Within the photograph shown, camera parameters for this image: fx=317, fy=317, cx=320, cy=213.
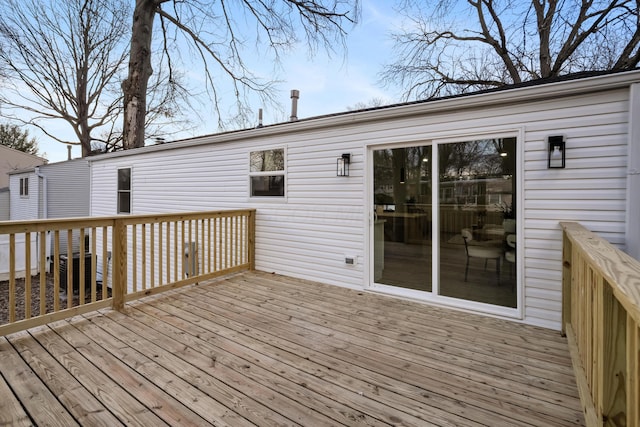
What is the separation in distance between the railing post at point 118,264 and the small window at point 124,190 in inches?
207

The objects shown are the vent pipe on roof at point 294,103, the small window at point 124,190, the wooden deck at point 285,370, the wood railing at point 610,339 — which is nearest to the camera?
the wood railing at point 610,339

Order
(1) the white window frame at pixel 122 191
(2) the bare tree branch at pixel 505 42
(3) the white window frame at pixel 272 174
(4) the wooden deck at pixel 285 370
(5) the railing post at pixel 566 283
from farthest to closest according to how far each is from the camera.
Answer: (2) the bare tree branch at pixel 505 42, (1) the white window frame at pixel 122 191, (3) the white window frame at pixel 272 174, (5) the railing post at pixel 566 283, (4) the wooden deck at pixel 285 370

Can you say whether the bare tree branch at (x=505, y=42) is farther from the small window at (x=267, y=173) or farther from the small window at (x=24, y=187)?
the small window at (x=24, y=187)

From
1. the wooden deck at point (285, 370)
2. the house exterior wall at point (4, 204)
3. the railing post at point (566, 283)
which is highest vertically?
the house exterior wall at point (4, 204)

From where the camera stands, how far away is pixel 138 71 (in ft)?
32.2

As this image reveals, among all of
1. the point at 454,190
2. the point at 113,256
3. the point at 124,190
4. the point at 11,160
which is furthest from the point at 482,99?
the point at 11,160

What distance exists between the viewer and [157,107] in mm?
16375

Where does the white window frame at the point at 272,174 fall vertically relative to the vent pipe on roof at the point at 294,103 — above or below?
below

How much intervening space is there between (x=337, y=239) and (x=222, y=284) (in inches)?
69.1

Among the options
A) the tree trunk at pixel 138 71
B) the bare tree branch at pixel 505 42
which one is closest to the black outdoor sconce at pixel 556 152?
the bare tree branch at pixel 505 42

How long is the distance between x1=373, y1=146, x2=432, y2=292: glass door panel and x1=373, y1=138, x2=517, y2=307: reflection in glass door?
1 cm

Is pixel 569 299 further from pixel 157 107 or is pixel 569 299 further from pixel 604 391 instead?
pixel 157 107

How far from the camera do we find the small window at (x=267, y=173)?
5148mm

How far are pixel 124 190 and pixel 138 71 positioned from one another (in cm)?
418
